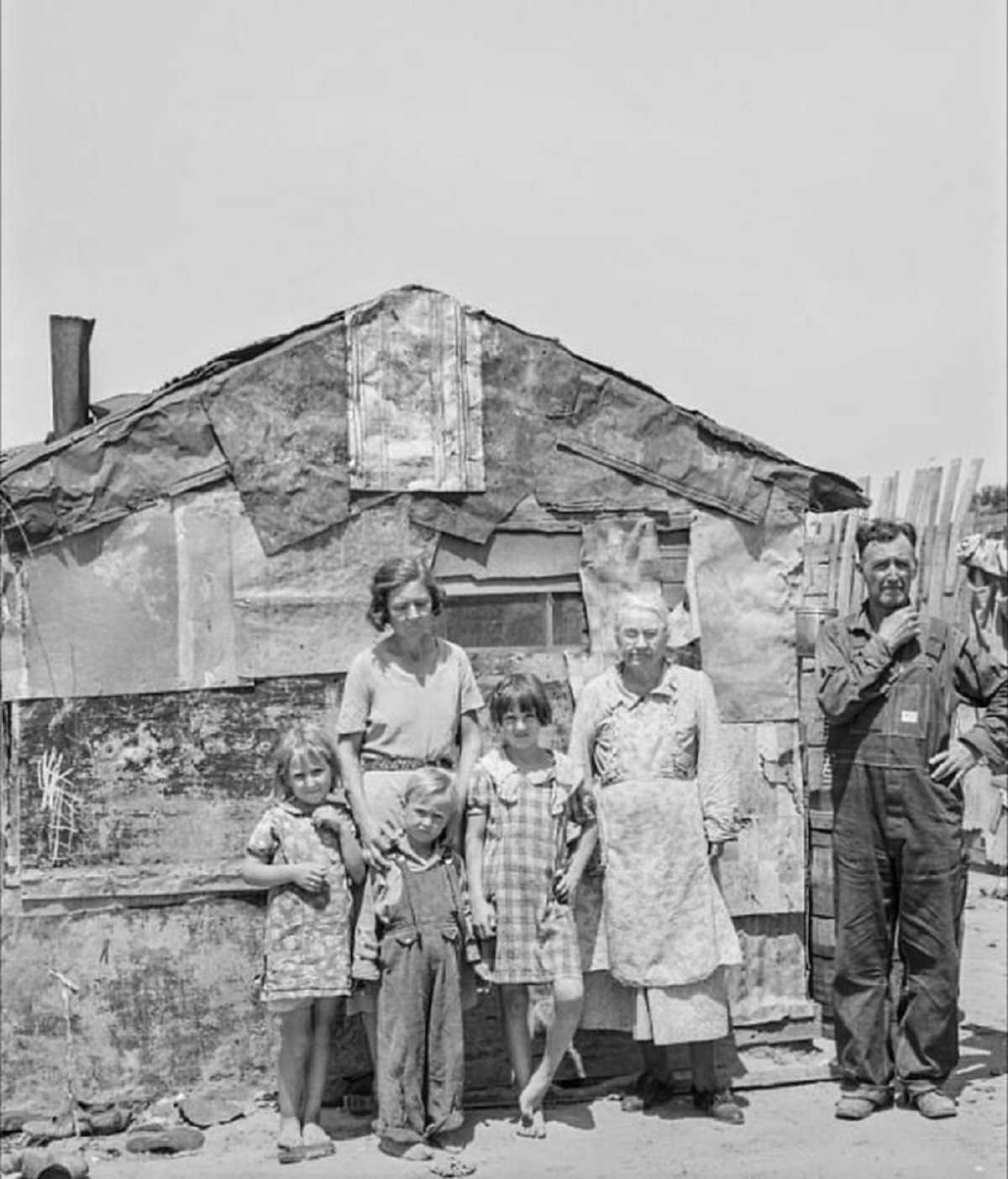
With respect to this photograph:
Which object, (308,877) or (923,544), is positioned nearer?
(308,877)

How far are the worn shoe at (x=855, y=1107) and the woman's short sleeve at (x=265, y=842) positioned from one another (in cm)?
229

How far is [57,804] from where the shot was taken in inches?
217

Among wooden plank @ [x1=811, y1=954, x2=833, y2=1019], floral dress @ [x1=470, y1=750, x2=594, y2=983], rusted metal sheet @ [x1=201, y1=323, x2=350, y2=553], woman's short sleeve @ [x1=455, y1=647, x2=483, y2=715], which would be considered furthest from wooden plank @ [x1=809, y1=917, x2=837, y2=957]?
rusted metal sheet @ [x1=201, y1=323, x2=350, y2=553]

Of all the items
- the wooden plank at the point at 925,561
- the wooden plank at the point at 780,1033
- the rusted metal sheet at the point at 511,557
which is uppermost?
the wooden plank at the point at 925,561

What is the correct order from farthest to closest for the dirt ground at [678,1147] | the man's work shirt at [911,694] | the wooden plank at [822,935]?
1. the wooden plank at [822,935]
2. the man's work shirt at [911,694]
3. the dirt ground at [678,1147]

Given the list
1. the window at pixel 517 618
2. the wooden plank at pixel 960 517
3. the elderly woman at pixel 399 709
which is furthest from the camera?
the wooden plank at pixel 960 517

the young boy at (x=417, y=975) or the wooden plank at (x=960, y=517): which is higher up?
the wooden plank at (x=960, y=517)

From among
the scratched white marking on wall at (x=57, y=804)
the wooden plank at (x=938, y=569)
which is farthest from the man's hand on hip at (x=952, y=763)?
the wooden plank at (x=938, y=569)

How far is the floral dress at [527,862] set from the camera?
17.1ft

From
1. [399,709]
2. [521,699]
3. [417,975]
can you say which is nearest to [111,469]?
[399,709]

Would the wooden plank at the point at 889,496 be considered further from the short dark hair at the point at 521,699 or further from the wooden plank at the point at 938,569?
the short dark hair at the point at 521,699

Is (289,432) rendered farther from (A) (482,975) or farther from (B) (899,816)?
(B) (899,816)

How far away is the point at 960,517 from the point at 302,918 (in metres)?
5.54

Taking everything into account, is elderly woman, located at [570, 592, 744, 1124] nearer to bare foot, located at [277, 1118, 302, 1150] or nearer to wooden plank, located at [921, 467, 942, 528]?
bare foot, located at [277, 1118, 302, 1150]
